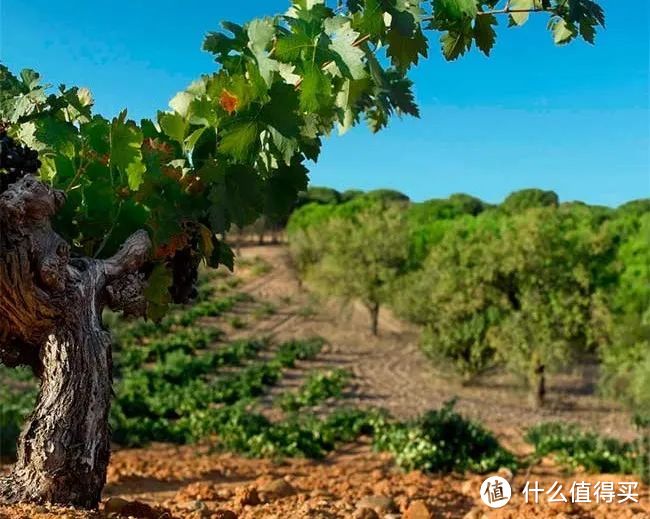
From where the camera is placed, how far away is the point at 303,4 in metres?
2.93

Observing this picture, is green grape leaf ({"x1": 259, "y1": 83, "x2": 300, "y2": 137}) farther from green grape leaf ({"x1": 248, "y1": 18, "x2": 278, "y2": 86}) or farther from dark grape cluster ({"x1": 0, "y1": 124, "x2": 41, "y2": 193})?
dark grape cluster ({"x1": 0, "y1": 124, "x2": 41, "y2": 193})

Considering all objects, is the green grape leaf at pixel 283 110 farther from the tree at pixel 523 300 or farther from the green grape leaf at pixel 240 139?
the tree at pixel 523 300

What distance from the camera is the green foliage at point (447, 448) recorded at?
9906 millimetres

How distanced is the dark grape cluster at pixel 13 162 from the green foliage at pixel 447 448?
26.3 ft

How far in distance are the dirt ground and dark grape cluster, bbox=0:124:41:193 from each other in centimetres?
111

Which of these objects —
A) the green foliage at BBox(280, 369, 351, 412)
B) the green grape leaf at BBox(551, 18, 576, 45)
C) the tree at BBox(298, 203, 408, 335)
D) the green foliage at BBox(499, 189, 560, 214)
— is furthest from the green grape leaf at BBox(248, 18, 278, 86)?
the green foliage at BBox(499, 189, 560, 214)

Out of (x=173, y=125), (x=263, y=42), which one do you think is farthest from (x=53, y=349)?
(x=263, y=42)

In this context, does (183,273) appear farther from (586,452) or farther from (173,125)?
(586,452)

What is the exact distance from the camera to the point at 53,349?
106 inches

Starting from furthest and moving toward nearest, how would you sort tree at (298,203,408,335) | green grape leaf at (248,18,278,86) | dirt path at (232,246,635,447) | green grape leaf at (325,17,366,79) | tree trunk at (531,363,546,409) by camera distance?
1. tree at (298,203,408,335)
2. tree trunk at (531,363,546,409)
3. dirt path at (232,246,635,447)
4. green grape leaf at (248,18,278,86)
5. green grape leaf at (325,17,366,79)

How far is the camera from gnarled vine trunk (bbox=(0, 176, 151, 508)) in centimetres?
256

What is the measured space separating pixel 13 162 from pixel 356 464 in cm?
873

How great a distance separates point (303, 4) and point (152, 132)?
2.74 ft

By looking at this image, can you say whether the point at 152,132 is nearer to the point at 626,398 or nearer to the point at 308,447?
the point at 308,447
